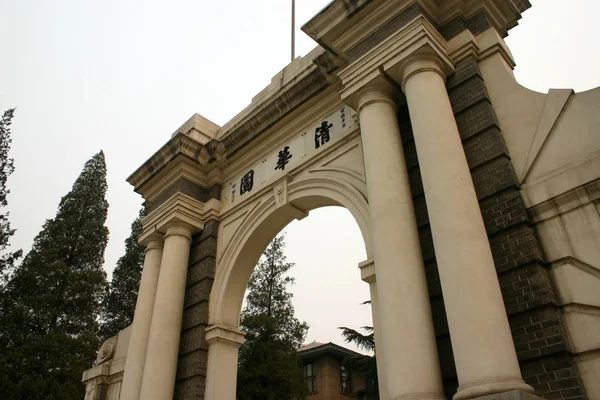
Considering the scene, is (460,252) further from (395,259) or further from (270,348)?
(270,348)

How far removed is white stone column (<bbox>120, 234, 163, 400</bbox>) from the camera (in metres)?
7.41

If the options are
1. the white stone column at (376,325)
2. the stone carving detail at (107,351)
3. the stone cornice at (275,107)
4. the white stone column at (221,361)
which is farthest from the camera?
the stone carving detail at (107,351)

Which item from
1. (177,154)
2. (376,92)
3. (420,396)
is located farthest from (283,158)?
(420,396)

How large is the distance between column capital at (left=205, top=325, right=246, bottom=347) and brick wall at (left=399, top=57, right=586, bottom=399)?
3.64 meters

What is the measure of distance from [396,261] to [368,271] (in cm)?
99

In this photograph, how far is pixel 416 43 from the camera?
5.40 m

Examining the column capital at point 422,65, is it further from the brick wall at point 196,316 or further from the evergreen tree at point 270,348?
the evergreen tree at point 270,348

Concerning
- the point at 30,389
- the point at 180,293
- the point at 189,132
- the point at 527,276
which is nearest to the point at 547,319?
the point at 527,276

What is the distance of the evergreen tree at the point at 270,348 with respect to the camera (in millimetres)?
14391

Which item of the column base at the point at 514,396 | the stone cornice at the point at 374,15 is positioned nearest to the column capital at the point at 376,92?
the stone cornice at the point at 374,15

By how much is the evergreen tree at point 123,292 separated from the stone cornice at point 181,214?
10810 millimetres

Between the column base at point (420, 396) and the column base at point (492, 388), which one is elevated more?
the column base at point (420, 396)

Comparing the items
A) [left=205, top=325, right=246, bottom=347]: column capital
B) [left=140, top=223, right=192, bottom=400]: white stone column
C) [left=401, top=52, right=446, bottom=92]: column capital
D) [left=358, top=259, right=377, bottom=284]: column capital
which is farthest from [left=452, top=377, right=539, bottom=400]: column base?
[left=140, top=223, right=192, bottom=400]: white stone column

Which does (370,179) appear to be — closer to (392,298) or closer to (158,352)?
(392,298)
